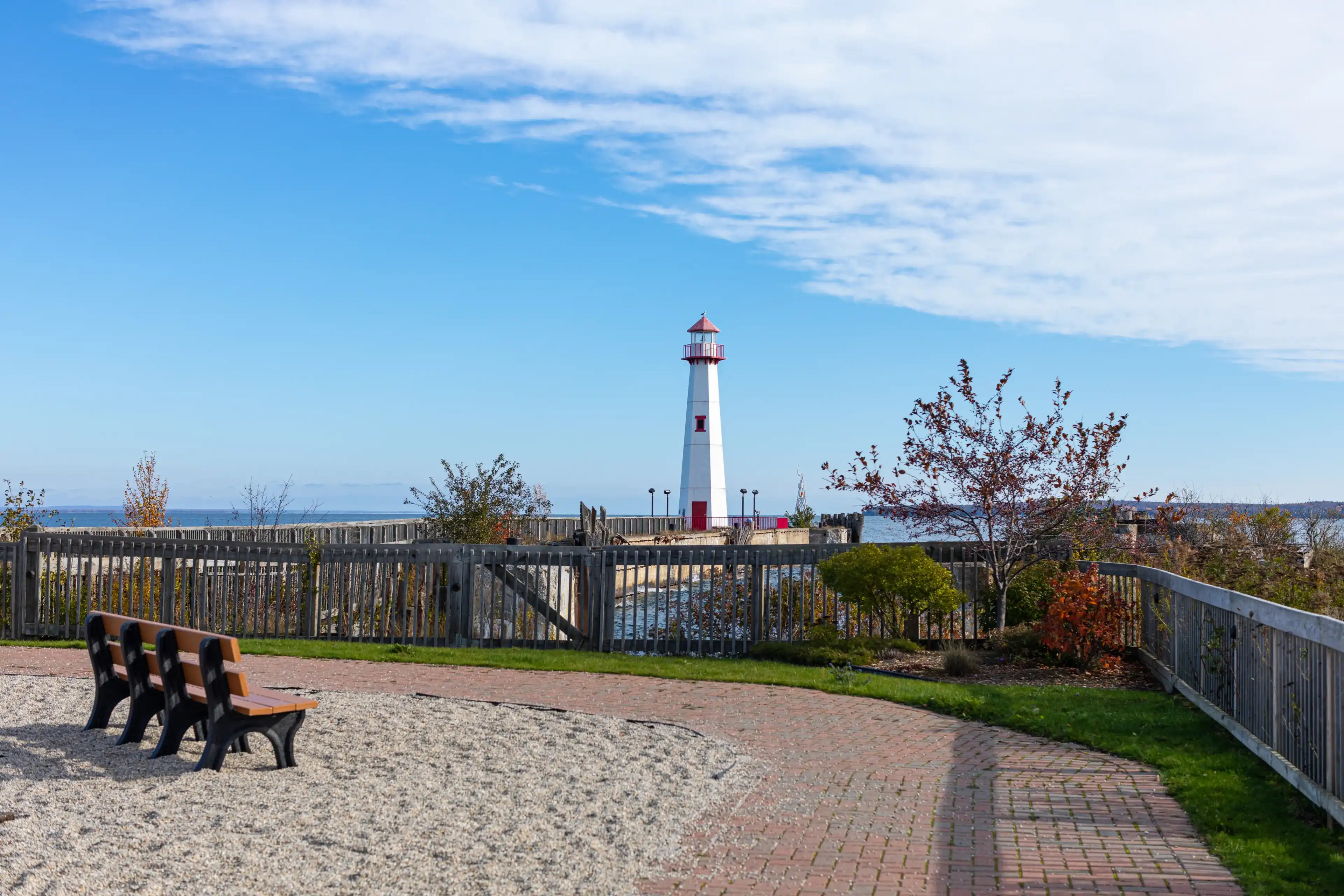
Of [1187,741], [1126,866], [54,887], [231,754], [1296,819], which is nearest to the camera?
[54,887]

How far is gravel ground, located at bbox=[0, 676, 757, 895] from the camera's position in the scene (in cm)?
542

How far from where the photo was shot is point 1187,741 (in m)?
8.84

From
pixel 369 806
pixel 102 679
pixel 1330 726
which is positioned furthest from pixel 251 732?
pixel 1330 726

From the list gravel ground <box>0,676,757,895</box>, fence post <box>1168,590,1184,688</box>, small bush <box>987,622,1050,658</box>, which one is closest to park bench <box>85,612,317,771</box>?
gravel ground <box>0,676,757,895</box>

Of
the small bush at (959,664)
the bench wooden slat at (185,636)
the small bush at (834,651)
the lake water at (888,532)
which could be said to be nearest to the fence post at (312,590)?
the small bush at (834,651)

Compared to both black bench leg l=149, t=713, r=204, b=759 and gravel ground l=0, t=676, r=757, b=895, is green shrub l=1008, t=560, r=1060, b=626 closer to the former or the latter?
gravel ground l=0, t=676, r=757, b=895

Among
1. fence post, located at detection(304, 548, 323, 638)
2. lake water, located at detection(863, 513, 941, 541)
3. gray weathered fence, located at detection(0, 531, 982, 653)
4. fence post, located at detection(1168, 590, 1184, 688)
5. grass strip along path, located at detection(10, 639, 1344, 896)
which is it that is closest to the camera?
grass strip along path, located at detection(10, 639, 1344, 896)

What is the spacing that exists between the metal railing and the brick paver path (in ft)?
2.86

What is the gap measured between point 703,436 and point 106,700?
44236mm

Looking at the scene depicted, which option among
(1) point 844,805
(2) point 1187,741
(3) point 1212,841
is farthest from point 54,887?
(2) point 1187,741

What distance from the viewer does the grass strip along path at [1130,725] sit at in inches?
235

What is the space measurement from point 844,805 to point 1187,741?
11.6 ft

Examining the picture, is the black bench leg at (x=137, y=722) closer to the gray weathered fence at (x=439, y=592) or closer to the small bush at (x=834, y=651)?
the gray weathered fence at (x=439, y=592)

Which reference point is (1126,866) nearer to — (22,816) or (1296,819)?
(1296,819)
